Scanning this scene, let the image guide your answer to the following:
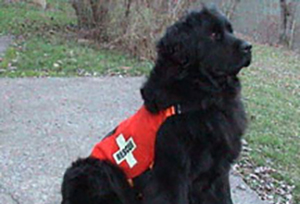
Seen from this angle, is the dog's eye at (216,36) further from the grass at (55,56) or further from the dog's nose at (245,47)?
the grass at (55,56)

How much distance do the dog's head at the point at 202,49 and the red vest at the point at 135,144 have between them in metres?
0.31

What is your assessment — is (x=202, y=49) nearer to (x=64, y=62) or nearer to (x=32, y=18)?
(x=64, y=62)

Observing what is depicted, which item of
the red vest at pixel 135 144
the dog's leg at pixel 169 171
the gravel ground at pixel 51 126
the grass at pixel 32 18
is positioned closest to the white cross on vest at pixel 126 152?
the red vest at pixel 135 144

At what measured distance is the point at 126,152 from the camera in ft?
12.0

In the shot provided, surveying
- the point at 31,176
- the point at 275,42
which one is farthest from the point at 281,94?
the point at 275,42

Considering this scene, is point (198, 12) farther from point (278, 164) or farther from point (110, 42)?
point (110, 42)

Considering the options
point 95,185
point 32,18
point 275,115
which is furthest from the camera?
point 32,18

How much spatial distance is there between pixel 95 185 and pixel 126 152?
1.00ft

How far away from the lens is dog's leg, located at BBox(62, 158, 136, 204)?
11.9 feet

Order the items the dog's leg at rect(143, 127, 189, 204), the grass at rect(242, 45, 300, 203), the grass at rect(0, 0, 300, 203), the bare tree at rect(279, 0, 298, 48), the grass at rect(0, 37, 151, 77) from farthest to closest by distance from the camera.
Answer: the bare tree at rect(279, 0, 298, 48)
the grass at rect(0, 37, 151, 77)
the grass at rect(0, 0, 300, 203)
the grass at rect(242, 45, 300, 203)
the dog's leg at rect(143, 127, 189, 204)

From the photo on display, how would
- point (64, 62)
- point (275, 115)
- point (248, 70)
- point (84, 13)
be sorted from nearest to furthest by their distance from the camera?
point (275, 115) → point (64, 62) → point (248, 70) → point (84, 13)

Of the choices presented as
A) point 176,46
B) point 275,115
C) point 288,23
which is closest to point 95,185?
point 176,46

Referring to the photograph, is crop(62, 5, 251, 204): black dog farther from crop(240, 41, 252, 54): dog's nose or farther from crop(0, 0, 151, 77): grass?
crop(0, 0, 151, 77): grass

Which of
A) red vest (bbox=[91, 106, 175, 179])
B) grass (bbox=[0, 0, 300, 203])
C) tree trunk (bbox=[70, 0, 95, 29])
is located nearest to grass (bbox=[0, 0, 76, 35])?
grass (bbox=[0, 0, 300, 203])
